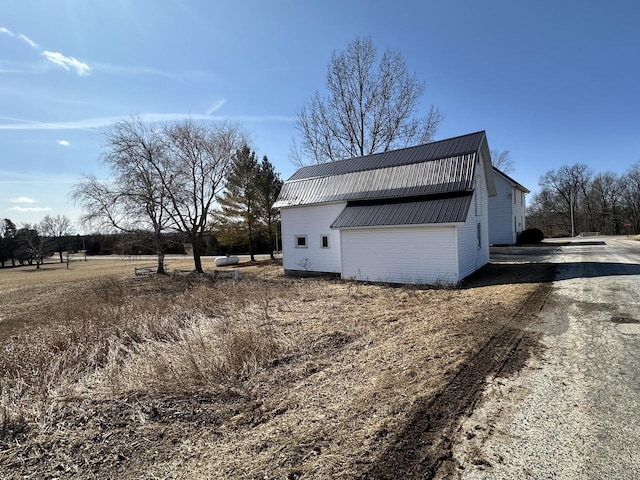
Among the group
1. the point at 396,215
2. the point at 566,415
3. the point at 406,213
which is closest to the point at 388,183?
the point at 396,215

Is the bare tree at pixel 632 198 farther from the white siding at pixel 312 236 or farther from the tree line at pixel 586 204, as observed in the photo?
the white siding at pixel 312 236

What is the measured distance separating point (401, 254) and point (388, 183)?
373 cm

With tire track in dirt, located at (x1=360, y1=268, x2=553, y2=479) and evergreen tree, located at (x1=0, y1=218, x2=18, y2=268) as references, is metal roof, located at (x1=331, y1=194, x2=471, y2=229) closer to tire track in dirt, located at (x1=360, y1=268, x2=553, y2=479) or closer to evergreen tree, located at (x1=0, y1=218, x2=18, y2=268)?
tire track in dirt, located at (x1=360, y1=268, x2=553, y2=479)

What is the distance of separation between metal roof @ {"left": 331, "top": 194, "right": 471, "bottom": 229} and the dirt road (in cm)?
643

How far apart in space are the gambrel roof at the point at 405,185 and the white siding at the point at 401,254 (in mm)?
536

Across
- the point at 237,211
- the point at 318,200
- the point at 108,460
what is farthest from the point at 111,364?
the point at 237,211

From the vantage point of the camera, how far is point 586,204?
54.0 meters

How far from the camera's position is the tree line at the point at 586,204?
50438 millimetres

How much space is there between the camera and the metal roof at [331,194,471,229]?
11.9m

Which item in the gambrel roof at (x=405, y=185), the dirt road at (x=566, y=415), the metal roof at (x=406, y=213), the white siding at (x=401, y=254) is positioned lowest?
the dirt road at (x=566, y=415)

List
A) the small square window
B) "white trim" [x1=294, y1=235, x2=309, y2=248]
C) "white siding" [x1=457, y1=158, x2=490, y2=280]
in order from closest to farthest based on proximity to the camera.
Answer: "white siding" [x1=457, y1=158, x2=490, y2=280] → "white trim" [x1=294, y1=235, x2=309, y2=248] → the small square window

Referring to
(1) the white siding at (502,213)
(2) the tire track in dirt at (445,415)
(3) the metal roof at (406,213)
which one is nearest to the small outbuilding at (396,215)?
(3) the metal roof at (406,213)

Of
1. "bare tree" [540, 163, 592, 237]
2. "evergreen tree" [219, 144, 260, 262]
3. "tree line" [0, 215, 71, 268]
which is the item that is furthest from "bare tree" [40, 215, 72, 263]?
"bare tree" [540, 163, 592, 237]

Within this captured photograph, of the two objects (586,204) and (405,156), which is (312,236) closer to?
(405,156)
